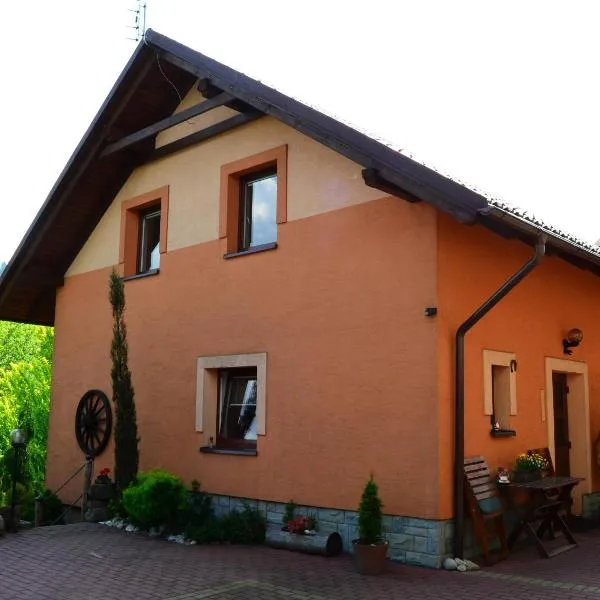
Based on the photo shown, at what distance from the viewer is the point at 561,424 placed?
32.4 feet

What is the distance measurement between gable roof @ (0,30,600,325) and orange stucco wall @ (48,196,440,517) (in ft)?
2.57

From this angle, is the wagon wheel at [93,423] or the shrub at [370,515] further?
the wagon wheel at [93,423]

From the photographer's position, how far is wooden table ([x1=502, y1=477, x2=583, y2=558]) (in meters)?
7.64

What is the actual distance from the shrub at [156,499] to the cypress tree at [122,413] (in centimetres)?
71

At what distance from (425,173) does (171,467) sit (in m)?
5.63

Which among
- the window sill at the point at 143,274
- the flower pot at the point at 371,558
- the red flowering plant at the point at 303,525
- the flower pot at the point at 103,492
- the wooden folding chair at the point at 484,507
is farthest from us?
the window sill at the point at 143,274

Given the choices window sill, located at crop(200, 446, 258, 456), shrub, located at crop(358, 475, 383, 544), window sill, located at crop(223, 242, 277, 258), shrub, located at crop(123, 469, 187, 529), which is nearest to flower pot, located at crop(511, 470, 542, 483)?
shrub, located at crop(358, 475, 383, 544)

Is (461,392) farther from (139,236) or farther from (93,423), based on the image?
(93,423)

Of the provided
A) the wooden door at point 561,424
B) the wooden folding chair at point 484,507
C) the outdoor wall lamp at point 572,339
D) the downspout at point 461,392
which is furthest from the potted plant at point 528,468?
the outdoor wall lamp at point 572,339

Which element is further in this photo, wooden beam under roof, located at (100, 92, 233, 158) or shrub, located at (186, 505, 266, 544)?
wooden beam under roof, located at (100, 92, 233, 158)

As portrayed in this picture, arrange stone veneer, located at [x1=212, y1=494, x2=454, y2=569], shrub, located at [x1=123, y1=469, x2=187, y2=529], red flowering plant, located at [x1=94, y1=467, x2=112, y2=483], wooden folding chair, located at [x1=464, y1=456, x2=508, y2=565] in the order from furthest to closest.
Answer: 1. red flowering plant, located at [x1=94, y1=467, x2=112, y2=483]
2. shrub, located at [x1=123, y1=469, x2=187, y2=529]
3. wooden folding chair, located at [x1=464, y1=456, x2=508, y2=565]
4. stone veneer, located at [x1=212, y1=494, x2=454, y2=569]

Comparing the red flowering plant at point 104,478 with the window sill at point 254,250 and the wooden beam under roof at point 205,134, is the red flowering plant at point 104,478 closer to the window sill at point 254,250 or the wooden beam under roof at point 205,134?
the window sill at point 254,250

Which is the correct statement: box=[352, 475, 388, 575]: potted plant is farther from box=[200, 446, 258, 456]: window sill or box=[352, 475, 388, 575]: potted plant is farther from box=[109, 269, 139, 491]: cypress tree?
box=[109, 269, 139, 491]: cypress tree

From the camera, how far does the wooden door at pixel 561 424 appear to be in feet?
31.9
